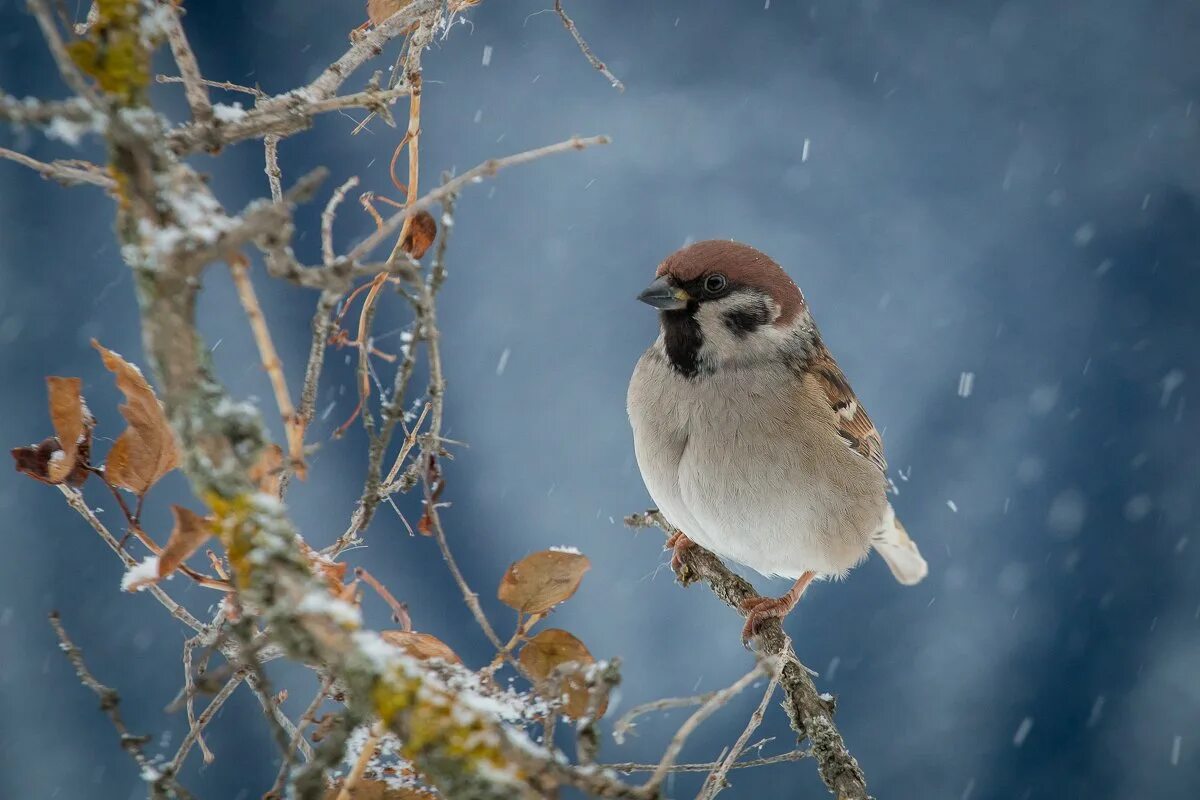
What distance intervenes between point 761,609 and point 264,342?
1427 mm

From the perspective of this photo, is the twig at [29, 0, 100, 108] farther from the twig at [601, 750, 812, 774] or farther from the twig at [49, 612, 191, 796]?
the twig at [601, 750, 812, 774]

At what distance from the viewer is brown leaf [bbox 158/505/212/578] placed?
645mm

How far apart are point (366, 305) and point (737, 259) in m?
0.94

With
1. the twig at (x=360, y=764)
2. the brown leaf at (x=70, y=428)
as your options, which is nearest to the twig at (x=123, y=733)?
the twig at (x=360, y=764)

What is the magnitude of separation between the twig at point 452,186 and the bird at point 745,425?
0.92m

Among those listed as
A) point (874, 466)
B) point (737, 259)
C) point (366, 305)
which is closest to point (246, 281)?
point (366, 305)

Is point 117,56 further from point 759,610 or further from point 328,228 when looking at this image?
point 759,610

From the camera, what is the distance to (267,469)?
0.61 metres

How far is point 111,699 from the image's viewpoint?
0.60 meters

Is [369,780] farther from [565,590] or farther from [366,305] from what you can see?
[366,305]

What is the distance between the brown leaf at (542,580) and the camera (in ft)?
2.56

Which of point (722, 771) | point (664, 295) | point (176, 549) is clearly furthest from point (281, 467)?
point (664, 295)

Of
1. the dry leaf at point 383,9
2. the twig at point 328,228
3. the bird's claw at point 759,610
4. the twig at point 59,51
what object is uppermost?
the bird's claw at point 759,610

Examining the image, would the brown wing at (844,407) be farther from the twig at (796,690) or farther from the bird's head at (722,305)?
the twig at (796,690)
